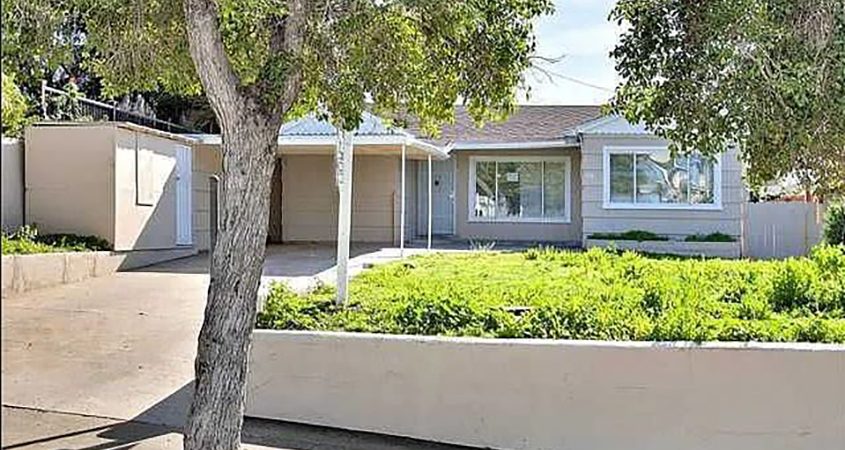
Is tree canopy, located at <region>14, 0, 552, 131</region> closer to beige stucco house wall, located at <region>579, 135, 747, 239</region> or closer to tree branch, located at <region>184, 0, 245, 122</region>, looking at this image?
tree branch, located at <region>184, 0, 245, 122</region>

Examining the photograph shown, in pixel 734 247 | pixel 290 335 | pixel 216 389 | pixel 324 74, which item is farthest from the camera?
pixel 734 247

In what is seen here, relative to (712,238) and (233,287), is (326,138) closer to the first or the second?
(712,238)

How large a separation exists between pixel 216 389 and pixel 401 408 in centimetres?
254

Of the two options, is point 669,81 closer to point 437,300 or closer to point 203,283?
point 437,300

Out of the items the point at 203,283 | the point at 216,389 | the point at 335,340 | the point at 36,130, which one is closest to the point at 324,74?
the point at 216,389

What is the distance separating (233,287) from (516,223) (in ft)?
59.8

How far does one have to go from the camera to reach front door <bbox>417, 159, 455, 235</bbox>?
2302 centimetres

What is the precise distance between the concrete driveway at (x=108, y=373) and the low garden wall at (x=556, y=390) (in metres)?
0.29

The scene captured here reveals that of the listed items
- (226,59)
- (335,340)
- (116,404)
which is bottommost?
(116,404)

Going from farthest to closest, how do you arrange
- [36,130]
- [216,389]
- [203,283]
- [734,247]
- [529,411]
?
[734,247] < [36,130] < [203,283] < [529,411] < [216,389]

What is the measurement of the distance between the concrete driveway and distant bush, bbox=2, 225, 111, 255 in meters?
0.84

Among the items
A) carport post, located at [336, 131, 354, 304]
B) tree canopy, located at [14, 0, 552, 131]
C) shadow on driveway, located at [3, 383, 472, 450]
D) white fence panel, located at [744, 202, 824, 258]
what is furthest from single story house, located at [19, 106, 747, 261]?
tree canopy, located at [14, 0, 552, 131]

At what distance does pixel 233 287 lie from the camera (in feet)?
14.8

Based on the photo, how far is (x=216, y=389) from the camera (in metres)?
4.45
